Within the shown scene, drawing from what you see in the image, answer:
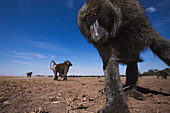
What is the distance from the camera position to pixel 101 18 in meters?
2.05

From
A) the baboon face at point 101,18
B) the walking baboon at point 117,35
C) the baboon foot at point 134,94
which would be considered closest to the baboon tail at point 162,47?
the walking baboon at point 117,35

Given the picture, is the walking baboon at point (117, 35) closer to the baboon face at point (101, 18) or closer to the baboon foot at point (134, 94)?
the baboon face at point (101, 18)

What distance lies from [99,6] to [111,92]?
1.74 metres

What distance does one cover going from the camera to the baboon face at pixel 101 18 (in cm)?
181

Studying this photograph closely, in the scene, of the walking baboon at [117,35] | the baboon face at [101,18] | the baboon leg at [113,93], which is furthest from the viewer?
the baboon face at [101,18]

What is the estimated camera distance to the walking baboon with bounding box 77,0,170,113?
1597mm

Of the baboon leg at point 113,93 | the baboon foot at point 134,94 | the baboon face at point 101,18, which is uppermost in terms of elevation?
the baboon face at point 101,18

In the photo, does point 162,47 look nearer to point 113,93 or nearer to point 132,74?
point 132,74

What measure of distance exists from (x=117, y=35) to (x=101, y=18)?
0.52m

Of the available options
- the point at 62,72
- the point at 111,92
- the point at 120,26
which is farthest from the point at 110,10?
the point at 62,72

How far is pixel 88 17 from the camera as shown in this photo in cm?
214

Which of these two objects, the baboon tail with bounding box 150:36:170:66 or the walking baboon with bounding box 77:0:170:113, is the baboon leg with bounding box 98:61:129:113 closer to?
the walking baboon with bounding box 77:0:170:113

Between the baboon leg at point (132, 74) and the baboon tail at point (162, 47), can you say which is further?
the baboon leg at point (132, 74)

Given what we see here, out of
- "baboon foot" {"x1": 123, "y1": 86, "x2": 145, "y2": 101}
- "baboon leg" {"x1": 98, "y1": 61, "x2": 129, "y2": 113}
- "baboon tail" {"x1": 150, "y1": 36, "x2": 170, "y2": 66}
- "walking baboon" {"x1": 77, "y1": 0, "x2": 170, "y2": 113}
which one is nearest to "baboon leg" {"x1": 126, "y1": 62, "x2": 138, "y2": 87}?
"baboon foot" {"x1": 123, "y1": 86, "x2": 145, "y2": 101}
